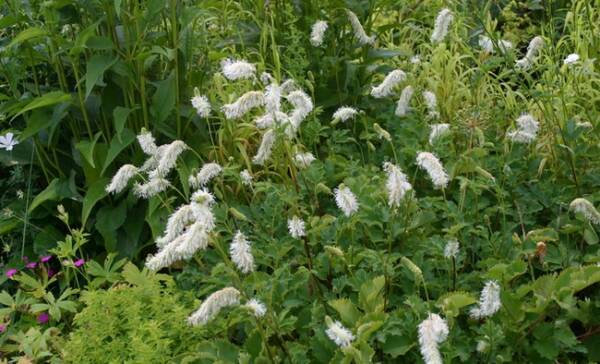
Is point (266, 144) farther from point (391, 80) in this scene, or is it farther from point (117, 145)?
point (117, 145)

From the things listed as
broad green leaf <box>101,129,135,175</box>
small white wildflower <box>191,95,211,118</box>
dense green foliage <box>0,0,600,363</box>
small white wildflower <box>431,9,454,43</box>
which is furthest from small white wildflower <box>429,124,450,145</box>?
broad green leaf <box>101,129,135,175</box>

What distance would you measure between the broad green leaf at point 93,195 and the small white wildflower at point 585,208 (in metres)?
1.72

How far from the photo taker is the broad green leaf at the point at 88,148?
3101 millimetres

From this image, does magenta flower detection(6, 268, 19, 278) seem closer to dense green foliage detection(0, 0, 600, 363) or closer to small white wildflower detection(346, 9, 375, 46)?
dense green foliage detection(0, 0, 600, 363)

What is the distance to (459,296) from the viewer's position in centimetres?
206

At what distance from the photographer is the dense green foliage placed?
2.17 metres

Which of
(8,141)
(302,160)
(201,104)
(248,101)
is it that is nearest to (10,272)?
(8,141)

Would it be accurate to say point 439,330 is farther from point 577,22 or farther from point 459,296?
point 577,22

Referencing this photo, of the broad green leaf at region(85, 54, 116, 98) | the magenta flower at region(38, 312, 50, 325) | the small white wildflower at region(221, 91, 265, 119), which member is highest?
the small white wildflower at region(221, 91, 265, 119)

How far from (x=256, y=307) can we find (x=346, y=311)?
12.2 inches

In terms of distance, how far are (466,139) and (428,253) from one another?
2.96 feet

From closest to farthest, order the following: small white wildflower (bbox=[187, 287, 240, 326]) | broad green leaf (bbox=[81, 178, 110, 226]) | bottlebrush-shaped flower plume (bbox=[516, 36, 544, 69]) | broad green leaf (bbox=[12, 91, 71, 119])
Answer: small white wildflower (bbox=[187, 287, 240, 326]), bottlebrush-shaped flower plume (bbox=[516, 36, 544, 69]), broad green leaf (bbox=[12, 91, 71, 119]), broad green leaf (bbox=[81, 178, 110, 226])

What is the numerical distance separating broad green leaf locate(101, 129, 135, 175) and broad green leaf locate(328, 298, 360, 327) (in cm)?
127

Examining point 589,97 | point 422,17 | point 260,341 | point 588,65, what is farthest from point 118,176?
point 422,17
